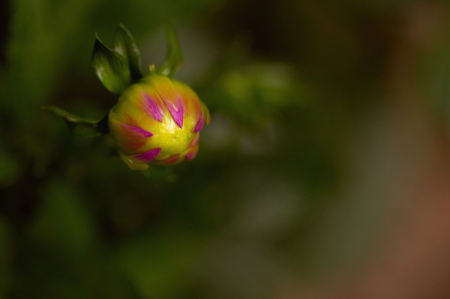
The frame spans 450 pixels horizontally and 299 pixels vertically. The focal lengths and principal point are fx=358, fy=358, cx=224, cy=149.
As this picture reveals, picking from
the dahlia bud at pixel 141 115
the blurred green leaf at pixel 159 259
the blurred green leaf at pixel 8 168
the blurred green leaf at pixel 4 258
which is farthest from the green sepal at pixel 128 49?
the blurred green leaf at pixel 159 259

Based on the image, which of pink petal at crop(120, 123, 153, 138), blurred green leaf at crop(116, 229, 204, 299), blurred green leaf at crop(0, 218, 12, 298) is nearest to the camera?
pink petal at crop(120, 123, 153, 138)

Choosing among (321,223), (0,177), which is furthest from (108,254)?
(321,223)

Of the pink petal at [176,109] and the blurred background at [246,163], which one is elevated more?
the pink petal at [176,109]

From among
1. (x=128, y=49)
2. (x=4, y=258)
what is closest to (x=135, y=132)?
(x=128, y=49)

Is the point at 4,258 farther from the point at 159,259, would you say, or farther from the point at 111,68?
the point at 111,68

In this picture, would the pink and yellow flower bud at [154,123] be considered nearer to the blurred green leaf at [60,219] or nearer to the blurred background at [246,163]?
the blurred background at [246,163]

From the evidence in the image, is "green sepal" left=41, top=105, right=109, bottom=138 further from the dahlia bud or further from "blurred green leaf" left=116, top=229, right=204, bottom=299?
"blurred green leaf" left=116, top=229, right=204, bottom=299

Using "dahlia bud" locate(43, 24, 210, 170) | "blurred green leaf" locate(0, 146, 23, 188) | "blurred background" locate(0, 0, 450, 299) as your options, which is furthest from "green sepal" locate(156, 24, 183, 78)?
"blurred green leaf" locate(0, 146, 23, 188)
